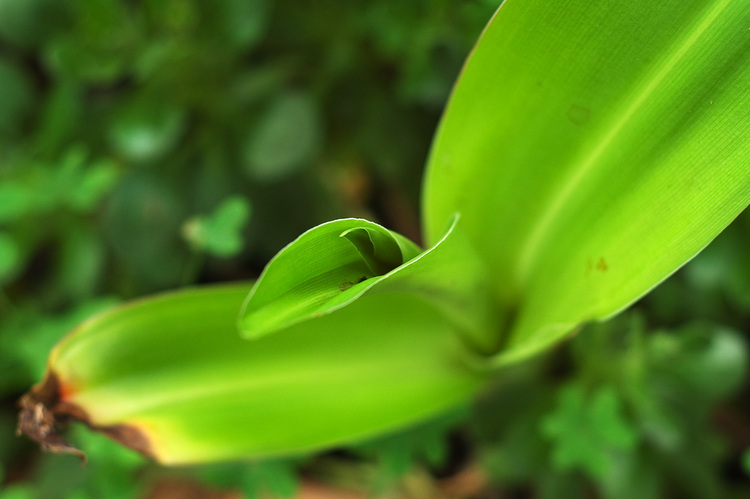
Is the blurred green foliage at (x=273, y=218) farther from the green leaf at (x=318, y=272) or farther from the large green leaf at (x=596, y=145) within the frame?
the green leaf at (x=318, y=272)

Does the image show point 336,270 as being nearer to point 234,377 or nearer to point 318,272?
point 318,272

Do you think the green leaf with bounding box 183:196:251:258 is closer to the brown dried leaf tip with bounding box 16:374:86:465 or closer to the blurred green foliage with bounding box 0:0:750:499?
the blurred green foliage with bounding box 0:0:750:499

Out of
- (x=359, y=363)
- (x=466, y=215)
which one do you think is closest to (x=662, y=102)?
(x=466, y=215)

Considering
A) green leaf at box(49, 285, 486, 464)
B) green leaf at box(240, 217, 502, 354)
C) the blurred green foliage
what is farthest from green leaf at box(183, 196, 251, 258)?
green leaf at box(240, 217, 502, 354)

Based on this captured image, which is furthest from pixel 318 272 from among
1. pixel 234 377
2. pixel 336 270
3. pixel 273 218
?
pixel 273 218

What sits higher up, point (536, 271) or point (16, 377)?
point (536, 271)

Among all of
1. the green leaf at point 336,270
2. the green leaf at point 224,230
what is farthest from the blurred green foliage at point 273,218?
the green leaf at point 336,270

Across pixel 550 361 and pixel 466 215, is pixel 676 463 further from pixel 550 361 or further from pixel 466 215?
pixel 466 215
